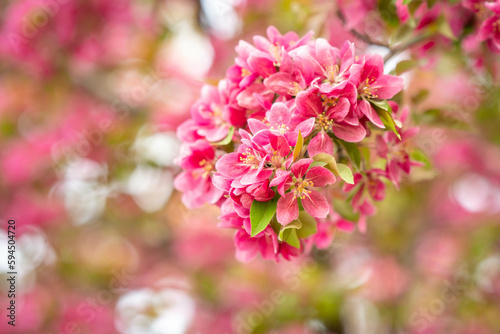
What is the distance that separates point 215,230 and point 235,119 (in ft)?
6.50

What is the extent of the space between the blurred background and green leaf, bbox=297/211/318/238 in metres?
1.26

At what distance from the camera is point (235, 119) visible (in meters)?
1.04

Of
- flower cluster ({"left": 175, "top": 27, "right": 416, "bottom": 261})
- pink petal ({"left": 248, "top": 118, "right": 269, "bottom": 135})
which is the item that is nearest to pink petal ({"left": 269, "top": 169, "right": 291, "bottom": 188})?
flower cluster ({"left": 175, "top": 27, "right": 416, "bottom": 261})

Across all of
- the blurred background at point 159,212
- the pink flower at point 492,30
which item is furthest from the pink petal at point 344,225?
the blurred background at point 159,212

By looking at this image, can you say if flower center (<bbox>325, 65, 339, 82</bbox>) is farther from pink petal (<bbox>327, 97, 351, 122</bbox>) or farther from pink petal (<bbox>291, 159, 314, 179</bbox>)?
pink petal (<bbox>291, 159, 314, 179</bbox>)

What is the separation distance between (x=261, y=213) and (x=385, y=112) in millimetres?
325

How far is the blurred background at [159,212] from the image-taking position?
2.49 meters

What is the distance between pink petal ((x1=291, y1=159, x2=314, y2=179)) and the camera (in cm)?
88

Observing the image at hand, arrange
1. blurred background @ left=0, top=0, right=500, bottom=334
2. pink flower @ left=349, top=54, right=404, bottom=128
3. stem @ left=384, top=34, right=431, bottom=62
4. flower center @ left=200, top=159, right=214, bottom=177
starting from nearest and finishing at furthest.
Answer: pink flower @ left=349, top=54, right=404, bottom=128 → flower center @ left=200, top=159, right=214, bottom=177 → stem @ left=384, top=34, right=431, bottom=62 → blurred background @ left=0, top=0, right=500, bottom=334

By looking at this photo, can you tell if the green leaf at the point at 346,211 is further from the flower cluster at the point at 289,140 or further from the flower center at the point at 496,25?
the flower center at the point at 496,25

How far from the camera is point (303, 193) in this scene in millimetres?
898

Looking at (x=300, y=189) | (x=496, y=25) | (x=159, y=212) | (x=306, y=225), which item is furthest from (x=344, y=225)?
(x=159, y=212)

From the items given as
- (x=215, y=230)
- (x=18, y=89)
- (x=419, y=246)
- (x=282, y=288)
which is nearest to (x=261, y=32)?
(x=215, y=230)

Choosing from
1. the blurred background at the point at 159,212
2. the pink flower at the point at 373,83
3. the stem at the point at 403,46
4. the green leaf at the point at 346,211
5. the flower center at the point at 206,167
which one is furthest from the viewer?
the blurred background at the point at 159,212
